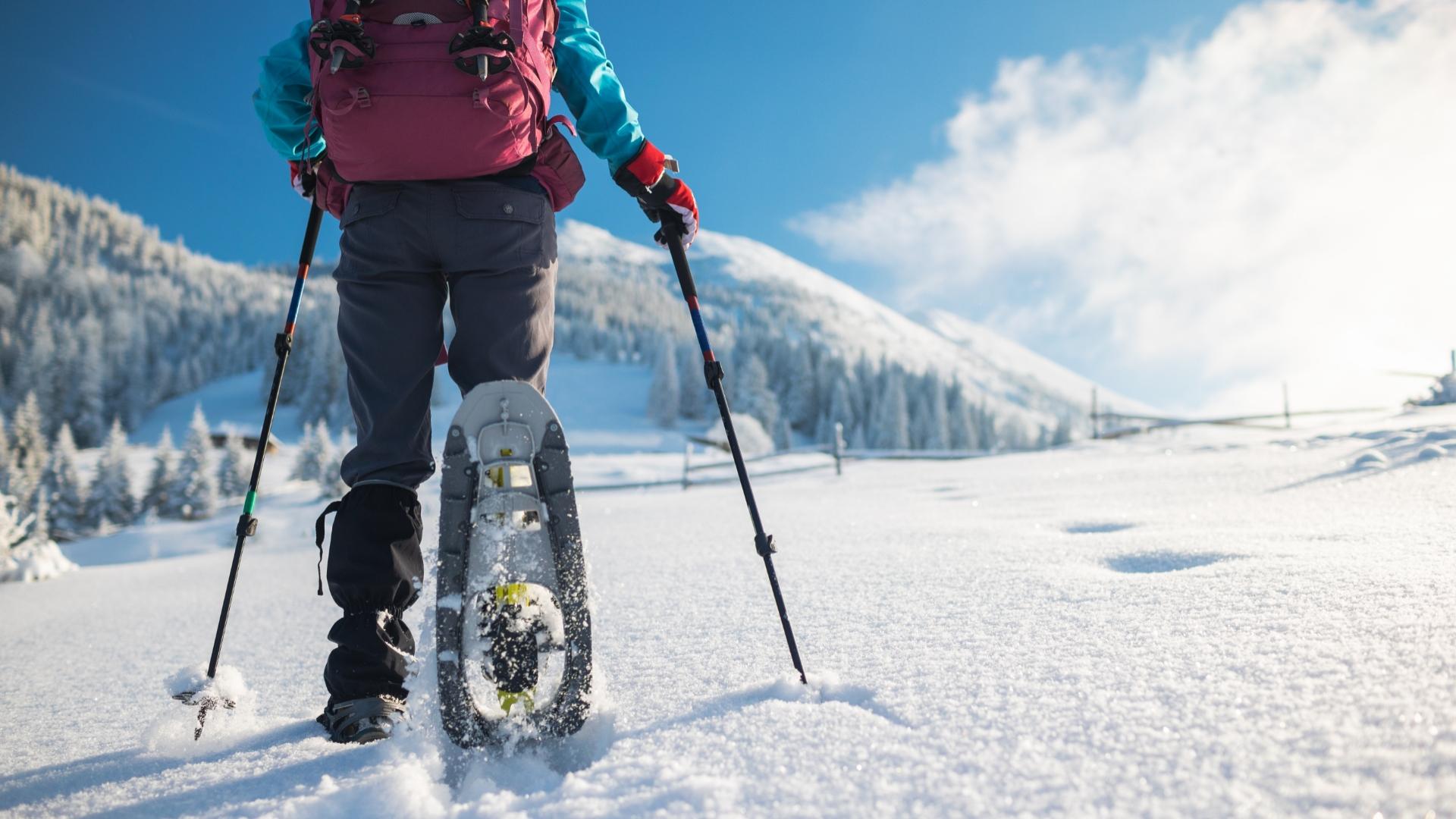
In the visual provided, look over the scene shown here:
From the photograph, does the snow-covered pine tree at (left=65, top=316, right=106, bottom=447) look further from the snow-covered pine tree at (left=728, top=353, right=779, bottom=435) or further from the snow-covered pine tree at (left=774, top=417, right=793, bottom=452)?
the snow-covered pine tree at (left=774, top=417, right=793, bottom=452)

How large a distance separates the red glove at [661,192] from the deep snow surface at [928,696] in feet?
3.18

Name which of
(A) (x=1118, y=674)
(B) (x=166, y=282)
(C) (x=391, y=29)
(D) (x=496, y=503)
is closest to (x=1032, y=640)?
(A) (x=1118, y=674)

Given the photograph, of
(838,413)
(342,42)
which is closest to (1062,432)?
(838,413)

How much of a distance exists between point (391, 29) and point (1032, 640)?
1.66 metres

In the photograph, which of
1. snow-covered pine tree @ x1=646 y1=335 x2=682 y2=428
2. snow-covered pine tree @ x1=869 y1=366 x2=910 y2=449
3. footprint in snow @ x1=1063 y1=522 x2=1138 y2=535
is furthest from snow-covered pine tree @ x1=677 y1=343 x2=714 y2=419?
footprint in snow @ x1=1063 y1=522 x2=1138 y2=535

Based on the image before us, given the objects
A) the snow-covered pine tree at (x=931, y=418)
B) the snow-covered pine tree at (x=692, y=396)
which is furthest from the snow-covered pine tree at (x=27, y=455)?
the snow-covered pine tree at (x=931, y=418)

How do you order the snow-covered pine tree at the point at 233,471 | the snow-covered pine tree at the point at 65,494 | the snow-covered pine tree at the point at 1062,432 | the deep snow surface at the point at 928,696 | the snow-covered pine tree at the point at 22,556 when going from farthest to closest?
the snow-covered pine tree at the point at 1062,432 → the snow-covered pine tree at the point at 233,471 → the snow-covered pine tree at the point at 65,494 → the snow-covered pine tree at the point at 22,556 → the deep snow surface at the point at 928,696

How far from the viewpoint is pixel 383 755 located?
1101mm

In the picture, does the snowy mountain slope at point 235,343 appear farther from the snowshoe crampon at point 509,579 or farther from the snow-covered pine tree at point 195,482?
the snowshoe crampon at point 509,579

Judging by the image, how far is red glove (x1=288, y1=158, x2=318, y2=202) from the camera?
1605 mm

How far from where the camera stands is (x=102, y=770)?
3.89 feet

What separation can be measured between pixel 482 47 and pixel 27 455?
52.3m

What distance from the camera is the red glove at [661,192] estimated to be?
1.41m

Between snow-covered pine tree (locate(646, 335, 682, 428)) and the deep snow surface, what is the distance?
165 feet
